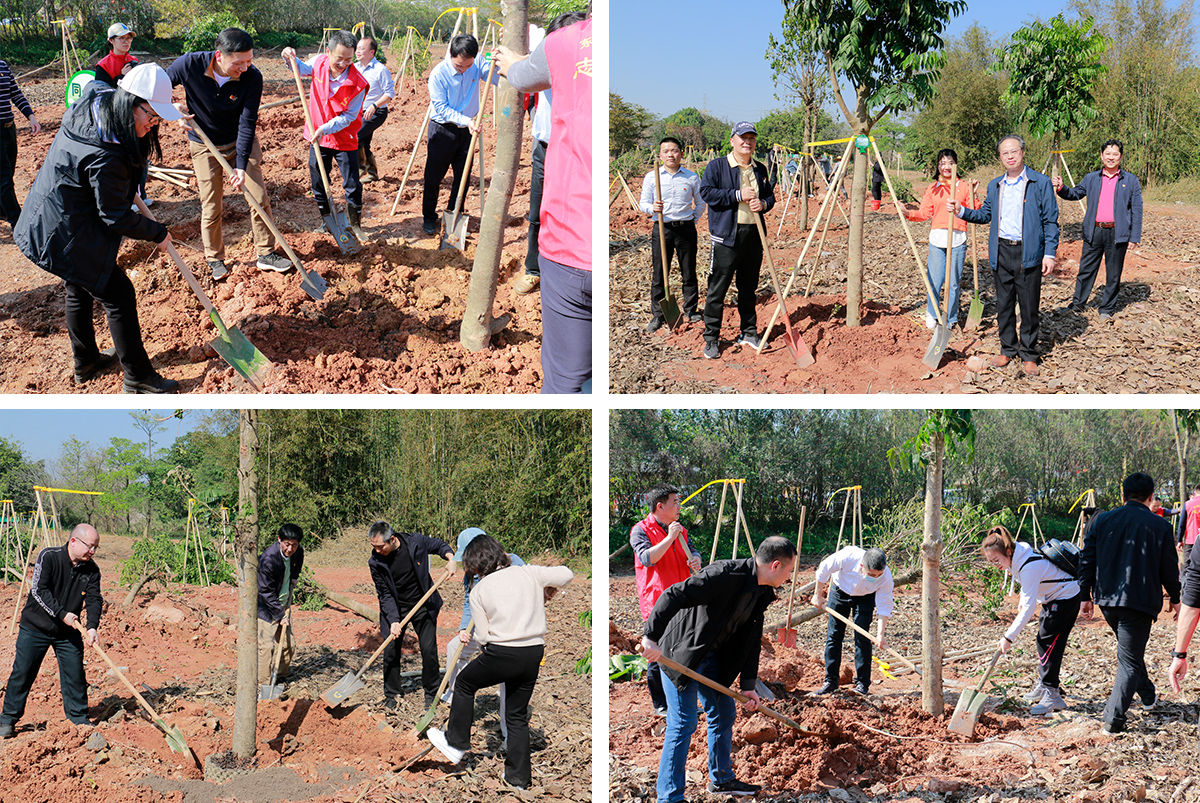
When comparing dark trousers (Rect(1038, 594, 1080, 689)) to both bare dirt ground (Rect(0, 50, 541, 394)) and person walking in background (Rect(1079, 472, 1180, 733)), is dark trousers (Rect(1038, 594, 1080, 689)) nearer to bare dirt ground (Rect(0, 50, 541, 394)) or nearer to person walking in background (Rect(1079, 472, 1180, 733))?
person walking in background (Rect(1079, 472, 1180, 733))

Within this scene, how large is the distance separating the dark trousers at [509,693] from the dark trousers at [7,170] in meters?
5.06

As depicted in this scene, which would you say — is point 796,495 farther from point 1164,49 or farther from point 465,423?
point 1164,49

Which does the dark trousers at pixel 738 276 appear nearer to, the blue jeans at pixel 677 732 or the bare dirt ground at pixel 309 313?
the bare dirt ground at pixel 309 313

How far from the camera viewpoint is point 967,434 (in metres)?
4.20

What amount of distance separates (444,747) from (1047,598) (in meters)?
3.58

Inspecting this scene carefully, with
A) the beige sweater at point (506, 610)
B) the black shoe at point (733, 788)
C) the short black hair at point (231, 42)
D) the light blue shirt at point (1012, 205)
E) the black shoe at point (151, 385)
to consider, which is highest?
the short black hair at point (231, 42)

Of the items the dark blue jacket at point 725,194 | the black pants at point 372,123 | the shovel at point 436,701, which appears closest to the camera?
the shovel at point 436,701

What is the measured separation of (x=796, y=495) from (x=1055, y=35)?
617 cm

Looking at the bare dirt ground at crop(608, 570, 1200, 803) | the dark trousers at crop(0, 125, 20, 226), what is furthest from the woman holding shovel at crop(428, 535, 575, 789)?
the dark trousers at crop(0, 125, 20, 226)

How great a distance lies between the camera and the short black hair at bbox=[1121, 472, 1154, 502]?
436 centimetres

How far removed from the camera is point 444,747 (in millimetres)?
3936

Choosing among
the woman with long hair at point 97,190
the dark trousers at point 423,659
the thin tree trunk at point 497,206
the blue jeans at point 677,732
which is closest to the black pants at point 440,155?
the thin tree trunk at point 497,206

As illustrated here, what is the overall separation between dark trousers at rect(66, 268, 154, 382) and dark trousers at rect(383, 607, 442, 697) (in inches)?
84.0

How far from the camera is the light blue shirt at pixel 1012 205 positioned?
526cm
